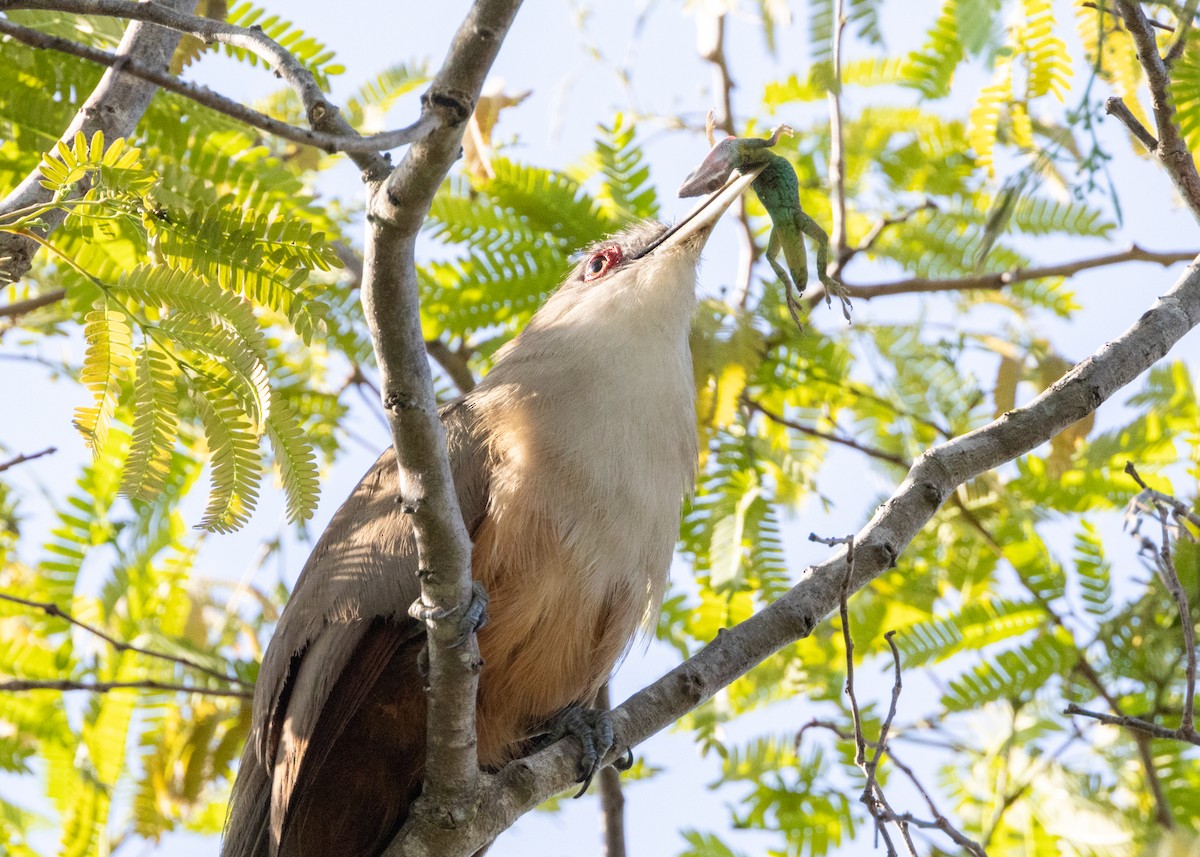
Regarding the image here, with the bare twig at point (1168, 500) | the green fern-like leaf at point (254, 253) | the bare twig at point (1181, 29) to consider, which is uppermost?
the bare twig at point (1181, 29)

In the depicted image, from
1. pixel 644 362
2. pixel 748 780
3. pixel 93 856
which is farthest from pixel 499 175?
pixel 93 856

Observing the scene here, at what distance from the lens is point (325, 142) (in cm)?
191

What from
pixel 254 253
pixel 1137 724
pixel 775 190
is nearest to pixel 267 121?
pixel 254 253

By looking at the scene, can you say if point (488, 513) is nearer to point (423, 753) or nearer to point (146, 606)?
point (423, 753)

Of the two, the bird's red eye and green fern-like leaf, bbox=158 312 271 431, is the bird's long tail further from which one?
the bird's red eye

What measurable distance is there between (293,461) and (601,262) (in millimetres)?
1705

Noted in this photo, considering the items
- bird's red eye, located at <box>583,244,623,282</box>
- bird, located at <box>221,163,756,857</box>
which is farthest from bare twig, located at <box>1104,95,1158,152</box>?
bird's red eye, located at <box>583,244,623,282</box>

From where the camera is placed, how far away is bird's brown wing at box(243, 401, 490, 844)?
322 centimetres

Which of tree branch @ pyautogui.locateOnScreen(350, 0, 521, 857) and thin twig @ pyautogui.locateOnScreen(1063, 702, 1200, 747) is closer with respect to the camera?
tree branch @ pyautogui.locateOnScreen(350, 0, 521, 857)

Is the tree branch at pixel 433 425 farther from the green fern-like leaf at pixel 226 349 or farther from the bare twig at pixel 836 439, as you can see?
the bare twig at pixel 836 439

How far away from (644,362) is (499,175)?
4.70 feet

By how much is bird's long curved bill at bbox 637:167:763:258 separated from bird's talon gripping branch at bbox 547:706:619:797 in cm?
155

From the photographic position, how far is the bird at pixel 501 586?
327 centimetres

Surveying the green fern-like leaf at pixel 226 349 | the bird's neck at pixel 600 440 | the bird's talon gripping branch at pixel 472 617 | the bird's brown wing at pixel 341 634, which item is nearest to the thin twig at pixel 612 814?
the bird's neck at pixel 600 440
